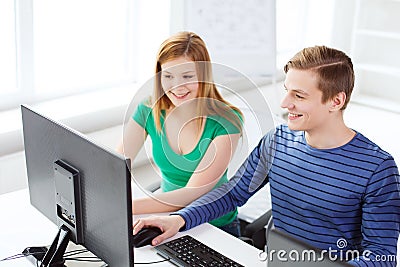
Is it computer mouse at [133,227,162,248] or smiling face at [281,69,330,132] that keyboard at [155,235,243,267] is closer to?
computer mouse at [133,227,162,248]

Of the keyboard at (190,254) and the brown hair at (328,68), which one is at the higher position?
the brown hair at (328,68)

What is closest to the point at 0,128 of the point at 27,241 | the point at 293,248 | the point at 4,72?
the point at 4,72

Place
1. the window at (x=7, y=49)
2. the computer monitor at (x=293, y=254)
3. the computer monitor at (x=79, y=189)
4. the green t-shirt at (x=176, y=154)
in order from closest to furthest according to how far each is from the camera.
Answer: the computer monitor at (x=293, y=254) → the computer monitor at (x=79, y=189) → the green t-shirt at (x=176, y=154) → the window at (x=7, y=49)

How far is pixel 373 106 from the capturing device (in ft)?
16.0

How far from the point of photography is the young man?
1718 millimetres

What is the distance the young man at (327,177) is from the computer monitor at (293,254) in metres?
0.66

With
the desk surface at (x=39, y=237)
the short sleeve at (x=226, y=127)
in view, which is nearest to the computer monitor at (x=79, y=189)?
the desk surface at (x=39, y=237)

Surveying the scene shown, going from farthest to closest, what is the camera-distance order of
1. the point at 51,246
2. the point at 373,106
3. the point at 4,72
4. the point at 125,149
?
the point at 373,106, the point at 4,72, the point at 125,149, the point at 51,246

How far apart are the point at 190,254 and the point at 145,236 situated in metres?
0.15

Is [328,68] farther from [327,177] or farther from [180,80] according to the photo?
[180,80]

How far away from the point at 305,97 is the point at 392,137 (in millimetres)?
2621

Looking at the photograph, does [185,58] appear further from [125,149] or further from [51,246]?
[51,246]

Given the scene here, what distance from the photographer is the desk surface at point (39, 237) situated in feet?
5.68

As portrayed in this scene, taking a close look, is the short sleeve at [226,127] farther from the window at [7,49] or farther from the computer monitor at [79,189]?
the window at [7,49]
